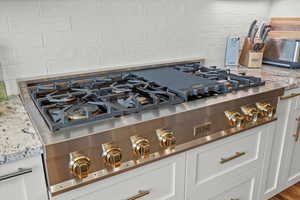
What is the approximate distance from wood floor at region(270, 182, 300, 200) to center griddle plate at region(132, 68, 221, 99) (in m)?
1.14

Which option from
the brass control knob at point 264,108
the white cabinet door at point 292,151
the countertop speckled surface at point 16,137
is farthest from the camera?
the white cabinet door at point 292,151

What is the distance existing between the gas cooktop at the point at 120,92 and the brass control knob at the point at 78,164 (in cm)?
10

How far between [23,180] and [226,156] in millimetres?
893

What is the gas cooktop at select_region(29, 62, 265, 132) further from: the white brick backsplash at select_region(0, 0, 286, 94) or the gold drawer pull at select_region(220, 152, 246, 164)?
the gold drawer pull at select_region(220, 152, 246, 164)

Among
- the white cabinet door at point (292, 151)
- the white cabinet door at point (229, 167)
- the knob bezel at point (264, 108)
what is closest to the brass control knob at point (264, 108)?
the knob bezel at point (264, 108)

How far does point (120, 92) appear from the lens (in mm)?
1119

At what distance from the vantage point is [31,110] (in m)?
0.97

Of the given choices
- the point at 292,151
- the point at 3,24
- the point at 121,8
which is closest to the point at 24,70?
the point at 3,24

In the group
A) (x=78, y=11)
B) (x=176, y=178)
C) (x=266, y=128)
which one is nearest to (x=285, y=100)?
(x=266, y=128)

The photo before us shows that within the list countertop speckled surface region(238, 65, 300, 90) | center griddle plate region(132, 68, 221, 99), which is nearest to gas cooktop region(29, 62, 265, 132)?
center griddle plate region(132, 68, 221, 99)

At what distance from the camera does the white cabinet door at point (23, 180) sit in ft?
2.39

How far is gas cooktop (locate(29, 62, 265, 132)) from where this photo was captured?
893 mm

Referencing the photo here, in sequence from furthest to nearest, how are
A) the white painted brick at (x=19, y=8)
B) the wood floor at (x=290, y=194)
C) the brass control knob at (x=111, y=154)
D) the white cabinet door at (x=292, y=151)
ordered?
the wood floor at (x=290, y=194), the white cabinet door at (x=292, y=151), the white painted brick at (x=19, y=8), the brass control knob at (x=111, y=154)

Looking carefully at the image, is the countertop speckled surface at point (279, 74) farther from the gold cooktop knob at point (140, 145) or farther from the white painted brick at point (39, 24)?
the white painted brick at point (39, 24)
